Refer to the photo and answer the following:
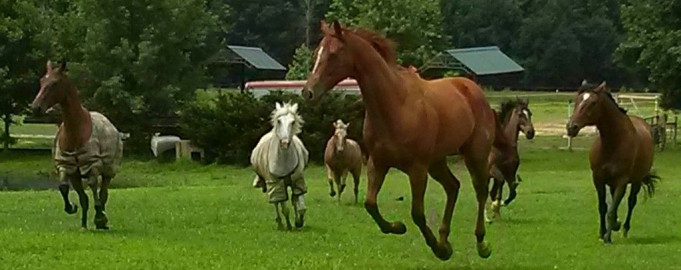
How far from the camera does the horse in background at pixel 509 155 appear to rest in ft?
59.2

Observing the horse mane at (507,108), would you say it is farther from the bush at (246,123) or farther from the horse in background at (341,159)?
the bush at (246,123)

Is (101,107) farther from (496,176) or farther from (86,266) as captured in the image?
(86,266)

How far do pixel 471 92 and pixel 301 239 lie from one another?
4463 mm

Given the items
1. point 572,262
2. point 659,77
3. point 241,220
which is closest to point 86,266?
point 572,262

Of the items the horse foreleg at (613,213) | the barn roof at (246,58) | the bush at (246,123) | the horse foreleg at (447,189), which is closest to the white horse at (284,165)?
the horse foreleg at (613,213)

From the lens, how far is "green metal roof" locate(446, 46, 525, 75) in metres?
68.6

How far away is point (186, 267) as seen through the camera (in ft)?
35.4

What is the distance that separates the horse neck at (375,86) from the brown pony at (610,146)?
462 cm

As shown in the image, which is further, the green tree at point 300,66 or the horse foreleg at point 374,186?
the green tree at point 300,66

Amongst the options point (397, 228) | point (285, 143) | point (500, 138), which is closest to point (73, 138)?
point (285, 143)

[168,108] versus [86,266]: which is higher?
[86,266]

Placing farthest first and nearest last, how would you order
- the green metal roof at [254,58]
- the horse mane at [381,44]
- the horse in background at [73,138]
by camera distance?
the green metal roof at [254,58], the horse in background at [73,138], the horse mane at [381,44]

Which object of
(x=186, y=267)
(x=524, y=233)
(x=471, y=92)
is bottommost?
(x=524, y=233)

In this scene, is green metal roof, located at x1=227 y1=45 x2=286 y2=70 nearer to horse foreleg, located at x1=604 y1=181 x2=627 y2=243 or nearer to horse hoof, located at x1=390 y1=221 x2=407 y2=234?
horse foreleg, located at x1=604 y1=181 x2=627 y2=243
